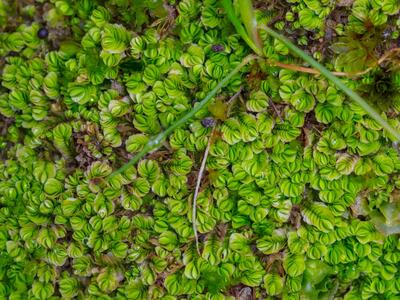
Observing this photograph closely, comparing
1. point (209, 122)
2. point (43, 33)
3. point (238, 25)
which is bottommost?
point (209, 122)

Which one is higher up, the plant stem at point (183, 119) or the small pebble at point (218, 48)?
the small pebble at point (218, 48)

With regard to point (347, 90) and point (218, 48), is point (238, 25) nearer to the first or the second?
point (218, 48)

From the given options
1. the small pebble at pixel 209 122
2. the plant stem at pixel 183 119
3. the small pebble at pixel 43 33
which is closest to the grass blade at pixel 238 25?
the plant stem at pixel 183 119

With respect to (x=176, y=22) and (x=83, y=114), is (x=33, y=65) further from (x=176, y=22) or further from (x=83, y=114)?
(x=176, y=22)

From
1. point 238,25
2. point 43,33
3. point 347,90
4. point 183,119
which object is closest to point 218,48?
point 238,25

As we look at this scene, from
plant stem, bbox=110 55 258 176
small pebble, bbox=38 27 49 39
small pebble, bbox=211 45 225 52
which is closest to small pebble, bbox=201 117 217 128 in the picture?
plant stem, bbox=110 55 258 176

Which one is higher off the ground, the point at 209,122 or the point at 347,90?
the point at 347,90

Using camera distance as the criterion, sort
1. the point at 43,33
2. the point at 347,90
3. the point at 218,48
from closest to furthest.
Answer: the point at 347,90, the point at 218,48, the point at 43,33

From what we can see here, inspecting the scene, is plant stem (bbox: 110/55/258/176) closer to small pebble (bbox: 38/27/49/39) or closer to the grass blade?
the grass blade

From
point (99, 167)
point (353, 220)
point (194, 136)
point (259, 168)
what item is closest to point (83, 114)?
point (99, 167)

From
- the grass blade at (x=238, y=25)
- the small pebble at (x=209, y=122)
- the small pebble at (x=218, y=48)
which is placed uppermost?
the grass blade at (x=238, y=25)

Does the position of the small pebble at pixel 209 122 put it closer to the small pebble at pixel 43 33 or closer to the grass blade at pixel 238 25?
the grass blade at pixel 238 25
